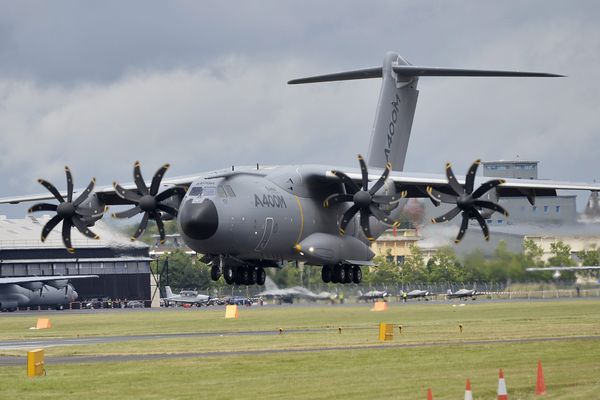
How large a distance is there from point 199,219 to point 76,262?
8025 cm

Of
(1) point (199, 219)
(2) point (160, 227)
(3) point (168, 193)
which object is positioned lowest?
(2) point (160, 227)

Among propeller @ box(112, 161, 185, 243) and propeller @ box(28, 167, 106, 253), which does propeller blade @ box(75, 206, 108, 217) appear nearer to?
propeller @ box(28, 167, 106, 253)

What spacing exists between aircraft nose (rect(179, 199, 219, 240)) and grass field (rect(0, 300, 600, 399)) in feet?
14.1

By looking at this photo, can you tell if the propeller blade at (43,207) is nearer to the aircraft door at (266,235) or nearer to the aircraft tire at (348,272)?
the aircraft door at (266,235)

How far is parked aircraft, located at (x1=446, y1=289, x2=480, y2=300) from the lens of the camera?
76.3 metres

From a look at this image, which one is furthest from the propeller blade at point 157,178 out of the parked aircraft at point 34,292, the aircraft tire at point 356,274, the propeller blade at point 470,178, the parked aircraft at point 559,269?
the parked aircraft at point 34,292

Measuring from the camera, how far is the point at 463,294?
81500 millimetres

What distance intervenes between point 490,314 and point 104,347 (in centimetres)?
2692

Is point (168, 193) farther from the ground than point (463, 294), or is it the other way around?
point (168, 193)

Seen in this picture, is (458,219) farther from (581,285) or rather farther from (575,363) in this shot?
(581,285)

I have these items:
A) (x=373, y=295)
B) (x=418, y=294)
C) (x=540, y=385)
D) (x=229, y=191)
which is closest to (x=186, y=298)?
(x=418, y=294)

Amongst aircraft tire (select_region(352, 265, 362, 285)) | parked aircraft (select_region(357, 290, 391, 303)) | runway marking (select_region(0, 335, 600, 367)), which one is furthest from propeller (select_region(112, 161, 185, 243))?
parked aircraft (select_region(357, 290, 391, 303))

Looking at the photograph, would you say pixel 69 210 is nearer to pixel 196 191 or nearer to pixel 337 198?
pixel 196 191

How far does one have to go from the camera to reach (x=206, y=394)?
1189 inches
